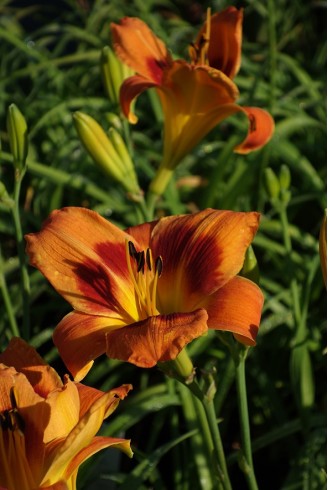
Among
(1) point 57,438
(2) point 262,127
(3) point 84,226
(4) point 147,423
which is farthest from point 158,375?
(1) point 57,438

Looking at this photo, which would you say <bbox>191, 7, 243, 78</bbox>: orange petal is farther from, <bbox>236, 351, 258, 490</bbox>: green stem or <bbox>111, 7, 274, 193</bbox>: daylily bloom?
<bbox>236, 351, 258, 490</bbox>: green stem

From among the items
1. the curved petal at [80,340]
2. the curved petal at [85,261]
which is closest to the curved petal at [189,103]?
the curved petal at [85,261]

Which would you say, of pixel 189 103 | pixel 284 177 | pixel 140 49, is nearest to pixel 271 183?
pixel 284 177

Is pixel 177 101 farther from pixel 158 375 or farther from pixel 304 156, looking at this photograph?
pixel 304 156

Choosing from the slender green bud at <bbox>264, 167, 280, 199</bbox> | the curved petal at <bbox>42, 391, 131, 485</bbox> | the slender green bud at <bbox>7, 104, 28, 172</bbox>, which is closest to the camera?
the curved petal at <bbox>42, 391, 131, 485</bbox>

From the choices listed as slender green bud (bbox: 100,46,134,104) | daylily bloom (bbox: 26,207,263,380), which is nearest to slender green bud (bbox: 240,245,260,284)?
daylily bloom (bbox: 26,207,263,380)
